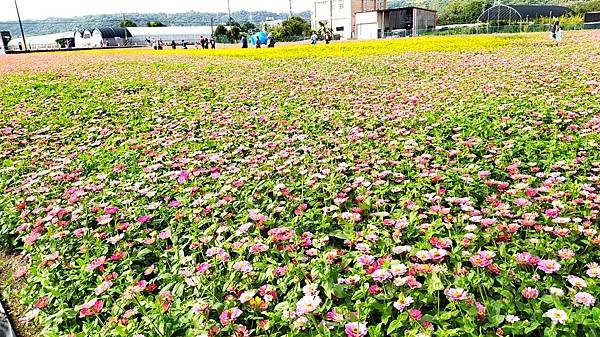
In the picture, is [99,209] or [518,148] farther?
[518,148]

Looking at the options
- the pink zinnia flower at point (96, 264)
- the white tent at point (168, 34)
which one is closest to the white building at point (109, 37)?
the white tent at point (168, 34)

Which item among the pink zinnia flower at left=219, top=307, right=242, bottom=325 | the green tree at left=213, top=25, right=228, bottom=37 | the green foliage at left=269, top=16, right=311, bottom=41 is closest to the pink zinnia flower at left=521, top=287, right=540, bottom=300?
the pink zinnia flower at left=219, top=307, right=242, bottom=325

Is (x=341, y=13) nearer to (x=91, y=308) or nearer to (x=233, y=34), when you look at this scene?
(x=233, y=34)

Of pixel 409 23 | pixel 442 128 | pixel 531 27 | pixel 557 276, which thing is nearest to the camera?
pixel 557 276

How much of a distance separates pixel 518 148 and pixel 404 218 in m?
1.50

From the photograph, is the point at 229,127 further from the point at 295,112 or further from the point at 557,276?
the point at 557,276

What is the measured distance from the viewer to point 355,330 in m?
1.55

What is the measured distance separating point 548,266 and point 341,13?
55626mm

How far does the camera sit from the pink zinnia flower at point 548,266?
1.77 m

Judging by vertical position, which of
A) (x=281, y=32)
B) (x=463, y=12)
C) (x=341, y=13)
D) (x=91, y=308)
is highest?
(x=341, y=13)

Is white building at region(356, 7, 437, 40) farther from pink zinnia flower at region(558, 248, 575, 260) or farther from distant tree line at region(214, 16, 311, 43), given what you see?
pink zinnia flower at region(558, 248, 575, 260)

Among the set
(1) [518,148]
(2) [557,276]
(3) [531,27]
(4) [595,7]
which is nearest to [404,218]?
(2) [557,276]

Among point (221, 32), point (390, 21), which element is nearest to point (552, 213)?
point (390, 21)

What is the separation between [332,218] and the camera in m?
2.50
